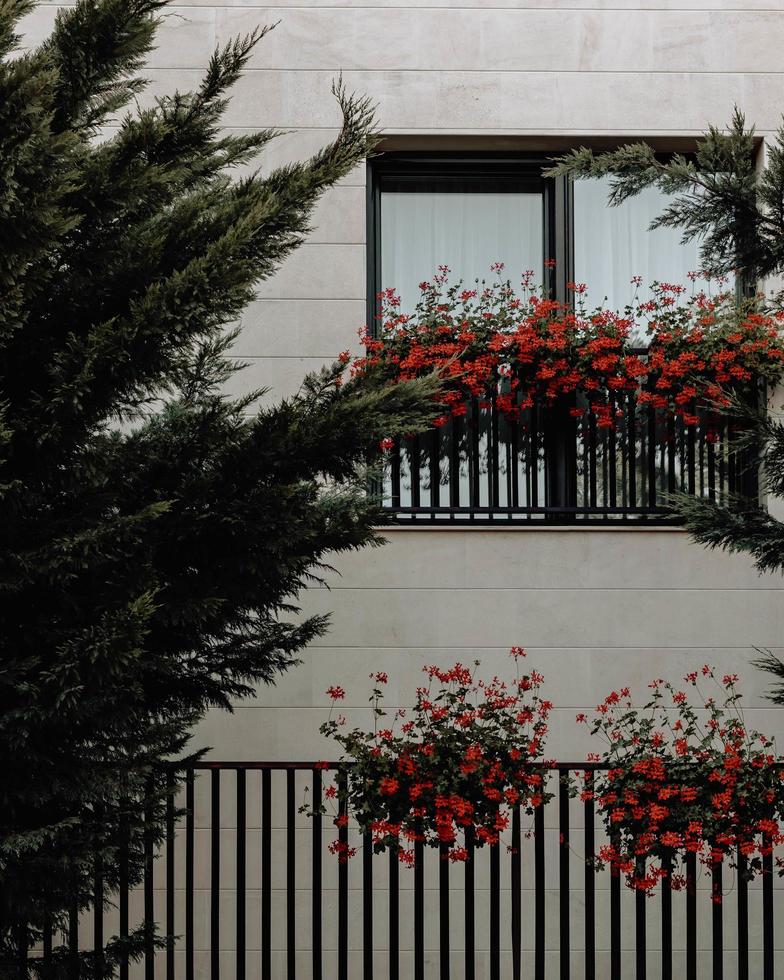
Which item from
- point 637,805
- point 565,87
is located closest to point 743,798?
point 637,805

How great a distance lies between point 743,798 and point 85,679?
2859 mm

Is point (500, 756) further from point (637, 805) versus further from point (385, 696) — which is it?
point (385, 696)

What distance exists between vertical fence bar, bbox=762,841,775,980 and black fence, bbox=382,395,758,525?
6.98 feet

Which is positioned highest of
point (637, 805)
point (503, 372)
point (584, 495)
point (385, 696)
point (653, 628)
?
point (503, 372)

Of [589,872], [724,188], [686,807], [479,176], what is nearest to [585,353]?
[479,176]

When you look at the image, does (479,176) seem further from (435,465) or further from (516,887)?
(516,887)

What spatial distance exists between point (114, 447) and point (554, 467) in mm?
3146

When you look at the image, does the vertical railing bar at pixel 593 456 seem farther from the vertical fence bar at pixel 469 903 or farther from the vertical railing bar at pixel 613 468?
the vertical fence bar at pixel 469 903

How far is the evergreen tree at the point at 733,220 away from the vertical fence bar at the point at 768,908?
0.77 meters

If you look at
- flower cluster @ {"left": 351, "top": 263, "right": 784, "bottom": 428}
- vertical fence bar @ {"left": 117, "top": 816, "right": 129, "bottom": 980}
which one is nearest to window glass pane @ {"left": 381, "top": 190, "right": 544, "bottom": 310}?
flower cluster @ {"left": 351, "top": 263, "right": 784, "bottom": 428}

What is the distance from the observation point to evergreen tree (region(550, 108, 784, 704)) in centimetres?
441

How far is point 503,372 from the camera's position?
617 cm

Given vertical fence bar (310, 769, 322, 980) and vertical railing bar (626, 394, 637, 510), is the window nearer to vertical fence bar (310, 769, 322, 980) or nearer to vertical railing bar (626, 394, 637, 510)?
vertical railing bar (626, 394, 637, 510)

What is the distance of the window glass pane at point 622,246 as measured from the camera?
671cm
